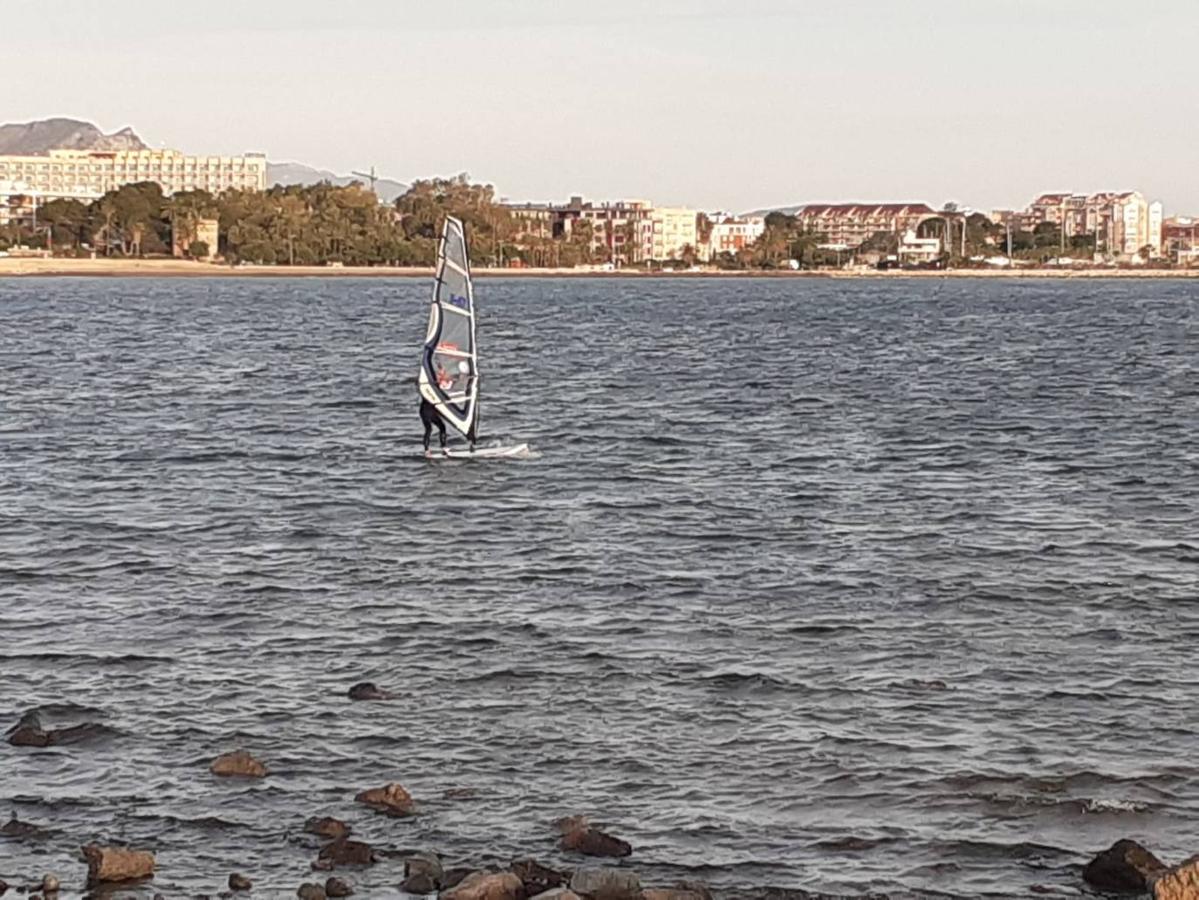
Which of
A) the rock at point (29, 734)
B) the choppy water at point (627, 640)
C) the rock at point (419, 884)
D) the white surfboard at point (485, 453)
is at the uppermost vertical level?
the rock at point (29, 734)

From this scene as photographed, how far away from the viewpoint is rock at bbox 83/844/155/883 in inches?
520

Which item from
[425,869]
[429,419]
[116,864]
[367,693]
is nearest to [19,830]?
[116,864]

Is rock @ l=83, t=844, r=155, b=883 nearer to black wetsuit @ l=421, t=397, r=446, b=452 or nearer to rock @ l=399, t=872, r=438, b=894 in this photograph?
rock @ l=399, t=872, r=438, b=894

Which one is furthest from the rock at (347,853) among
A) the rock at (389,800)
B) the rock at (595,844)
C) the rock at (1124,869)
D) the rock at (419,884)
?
the rock at (1124,869)

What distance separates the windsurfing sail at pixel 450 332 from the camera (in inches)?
1516

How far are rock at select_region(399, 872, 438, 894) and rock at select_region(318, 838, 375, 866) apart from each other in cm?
51

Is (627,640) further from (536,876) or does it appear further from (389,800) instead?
(536,876)

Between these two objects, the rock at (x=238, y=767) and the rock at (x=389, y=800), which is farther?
the rock at (x=238, y=767)

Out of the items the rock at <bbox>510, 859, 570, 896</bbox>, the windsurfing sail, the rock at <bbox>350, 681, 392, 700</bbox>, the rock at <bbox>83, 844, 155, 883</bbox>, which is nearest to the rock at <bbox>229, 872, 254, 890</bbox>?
the rock at <bbox>83, 844, 155, 883</bbox>

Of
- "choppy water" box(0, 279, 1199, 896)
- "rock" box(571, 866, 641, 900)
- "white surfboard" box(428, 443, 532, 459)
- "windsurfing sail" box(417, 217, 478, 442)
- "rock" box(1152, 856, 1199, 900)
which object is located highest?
"windsurfing sail" box(417, 217, 478, 442)

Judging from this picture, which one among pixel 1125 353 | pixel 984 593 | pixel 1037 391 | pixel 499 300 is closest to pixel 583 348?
pixel 1125 353

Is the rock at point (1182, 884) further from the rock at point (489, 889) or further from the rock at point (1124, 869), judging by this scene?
the rock at point (489, 889)

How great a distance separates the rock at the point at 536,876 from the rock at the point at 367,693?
5011 millimetres

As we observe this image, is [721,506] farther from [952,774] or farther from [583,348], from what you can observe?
[583,348]
